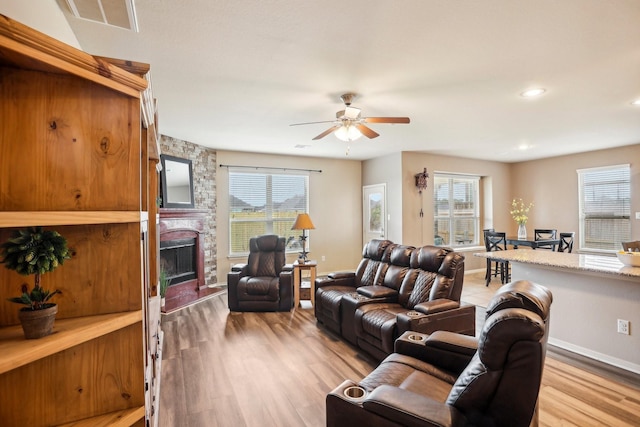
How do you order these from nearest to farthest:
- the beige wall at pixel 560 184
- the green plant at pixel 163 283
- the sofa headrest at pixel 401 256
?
the sofa headrest at pixel 401 256 < the green plant at pixel 163 283 < the beige wall at pixel 560 184

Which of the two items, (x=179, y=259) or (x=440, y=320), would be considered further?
(x=179, y=259)

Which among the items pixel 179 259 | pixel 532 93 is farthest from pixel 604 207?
pixel 179 259

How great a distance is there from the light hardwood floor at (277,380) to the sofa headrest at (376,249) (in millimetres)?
1105

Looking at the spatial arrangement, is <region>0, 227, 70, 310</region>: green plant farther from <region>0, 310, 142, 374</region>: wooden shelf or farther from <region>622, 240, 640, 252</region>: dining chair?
<region>622, 240, 640, 252</region>: dining chair

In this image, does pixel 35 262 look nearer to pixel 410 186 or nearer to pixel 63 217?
pixel 63 217

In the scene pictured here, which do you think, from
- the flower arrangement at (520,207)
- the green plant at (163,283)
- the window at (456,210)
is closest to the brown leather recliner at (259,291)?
the green plant at (163,283)

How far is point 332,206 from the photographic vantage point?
7.19m

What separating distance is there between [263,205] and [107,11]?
488 centimetres

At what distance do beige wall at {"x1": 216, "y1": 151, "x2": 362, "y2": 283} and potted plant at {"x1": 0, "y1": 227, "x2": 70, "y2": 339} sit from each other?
5.57 metres

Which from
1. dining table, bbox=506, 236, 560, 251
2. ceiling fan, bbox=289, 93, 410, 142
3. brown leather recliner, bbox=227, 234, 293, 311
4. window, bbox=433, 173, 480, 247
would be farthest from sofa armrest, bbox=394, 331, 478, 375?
window, bbox=433, 173, 480, 247

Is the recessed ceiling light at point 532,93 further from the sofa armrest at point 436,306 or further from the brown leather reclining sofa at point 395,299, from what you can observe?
the sofa armrest at point 436,306

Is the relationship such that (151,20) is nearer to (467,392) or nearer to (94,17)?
(94,17)

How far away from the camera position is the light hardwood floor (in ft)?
7.27

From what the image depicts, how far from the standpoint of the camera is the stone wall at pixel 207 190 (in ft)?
18.5
